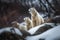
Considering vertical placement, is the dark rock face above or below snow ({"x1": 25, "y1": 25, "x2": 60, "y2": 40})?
above

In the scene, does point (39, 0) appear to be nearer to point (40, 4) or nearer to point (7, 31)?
point (40, 4)

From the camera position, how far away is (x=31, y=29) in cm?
256

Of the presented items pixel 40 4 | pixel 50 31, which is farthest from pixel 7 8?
pixel 50 31

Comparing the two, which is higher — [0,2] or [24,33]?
[0,2]

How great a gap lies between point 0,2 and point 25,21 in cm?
47

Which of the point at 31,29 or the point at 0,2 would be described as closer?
the point at 0,2

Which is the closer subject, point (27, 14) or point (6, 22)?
point (6, 22)

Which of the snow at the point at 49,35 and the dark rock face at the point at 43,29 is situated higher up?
the dark rock face at the point at 43,29

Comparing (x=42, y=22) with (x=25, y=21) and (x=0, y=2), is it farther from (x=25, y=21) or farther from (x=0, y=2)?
(x=0, y=2)

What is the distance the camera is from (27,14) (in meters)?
2.57

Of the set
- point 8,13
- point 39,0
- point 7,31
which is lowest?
point 7,31

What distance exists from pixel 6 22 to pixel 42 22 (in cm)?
49

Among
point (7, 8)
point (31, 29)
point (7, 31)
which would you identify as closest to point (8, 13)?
point (7, 8)

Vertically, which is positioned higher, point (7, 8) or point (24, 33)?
point (7, 8)
